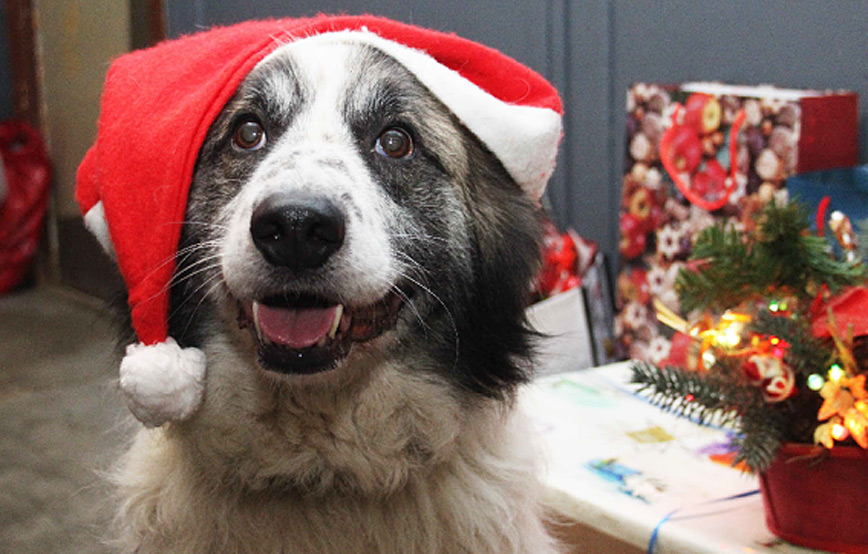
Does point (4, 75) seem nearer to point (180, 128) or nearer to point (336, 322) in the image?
point (180, 128)

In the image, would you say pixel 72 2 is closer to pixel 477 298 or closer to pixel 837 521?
pixel 477 298

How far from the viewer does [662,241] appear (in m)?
2.23

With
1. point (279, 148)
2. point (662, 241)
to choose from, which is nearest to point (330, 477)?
point (279, 148)

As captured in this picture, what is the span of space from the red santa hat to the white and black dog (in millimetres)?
45

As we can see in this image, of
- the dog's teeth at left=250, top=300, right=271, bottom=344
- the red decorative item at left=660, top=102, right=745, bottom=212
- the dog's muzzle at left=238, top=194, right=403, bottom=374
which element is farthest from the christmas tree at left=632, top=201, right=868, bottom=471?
the red decorative item at left=660, top=102, right=745, bottom=212

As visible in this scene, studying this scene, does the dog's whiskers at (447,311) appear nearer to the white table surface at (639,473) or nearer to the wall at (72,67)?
the white table surface at (639,473)

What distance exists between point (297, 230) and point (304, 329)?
6.4 inches

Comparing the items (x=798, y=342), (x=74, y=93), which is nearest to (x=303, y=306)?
(x=798, y=342)

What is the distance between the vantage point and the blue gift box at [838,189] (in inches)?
67.1

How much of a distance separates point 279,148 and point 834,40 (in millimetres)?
1354

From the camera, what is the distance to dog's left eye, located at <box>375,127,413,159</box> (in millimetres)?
1311

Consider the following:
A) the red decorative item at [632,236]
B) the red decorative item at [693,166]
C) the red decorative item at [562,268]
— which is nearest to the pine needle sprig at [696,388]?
the red decorative item at [693,166]

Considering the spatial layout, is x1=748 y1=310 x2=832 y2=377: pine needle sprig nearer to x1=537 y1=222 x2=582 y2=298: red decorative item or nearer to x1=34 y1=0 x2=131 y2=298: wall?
x1=537 y1=222 x2=582 y2=298: red decorative item

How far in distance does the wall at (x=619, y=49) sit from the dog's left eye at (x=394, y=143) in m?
1.14
